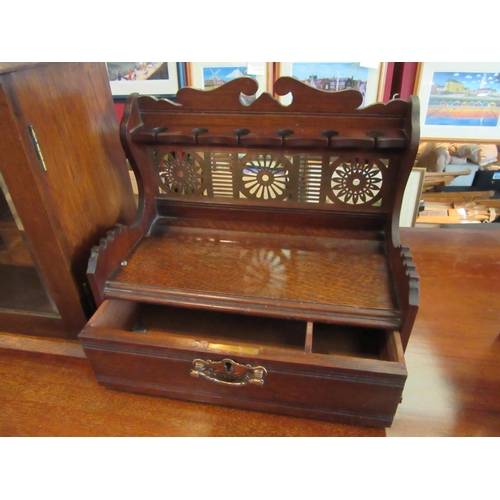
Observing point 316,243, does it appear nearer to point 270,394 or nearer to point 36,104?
point 270,394

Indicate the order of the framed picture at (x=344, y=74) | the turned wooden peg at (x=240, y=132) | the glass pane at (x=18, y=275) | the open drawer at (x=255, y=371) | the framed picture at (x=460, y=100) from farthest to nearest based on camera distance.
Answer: the framed picture at (x=344, y=74)
the framed picture at (x=460, y=100)
the turned wooden peg at (x=240, y=132)
the glass pane at (x=18, y=275)
the open drawer at (x=255, y=371)

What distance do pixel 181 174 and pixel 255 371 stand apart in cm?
54

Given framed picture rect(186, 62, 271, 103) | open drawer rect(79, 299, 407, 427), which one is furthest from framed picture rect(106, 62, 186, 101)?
open drawer rect(79, 299, 407, 427)

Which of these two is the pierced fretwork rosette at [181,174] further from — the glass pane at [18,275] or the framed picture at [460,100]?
the framed picture at [460,100]

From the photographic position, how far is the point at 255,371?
660 mm

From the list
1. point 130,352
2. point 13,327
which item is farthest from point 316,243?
point 13,327

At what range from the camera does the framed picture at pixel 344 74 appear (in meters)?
1.68

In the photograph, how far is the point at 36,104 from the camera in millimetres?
678

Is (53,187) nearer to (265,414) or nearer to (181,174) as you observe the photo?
(181,174)

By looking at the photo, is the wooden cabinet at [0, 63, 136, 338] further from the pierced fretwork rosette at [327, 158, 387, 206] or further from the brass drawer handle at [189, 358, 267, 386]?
the pierced fretwork rosette at [327, 158, 387, 206]

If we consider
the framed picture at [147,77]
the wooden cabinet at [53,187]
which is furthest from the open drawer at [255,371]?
the framed picture at [147,77]

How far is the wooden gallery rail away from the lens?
675mm

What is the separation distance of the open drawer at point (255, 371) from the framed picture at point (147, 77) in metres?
1.55

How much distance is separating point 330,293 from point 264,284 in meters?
0.14
